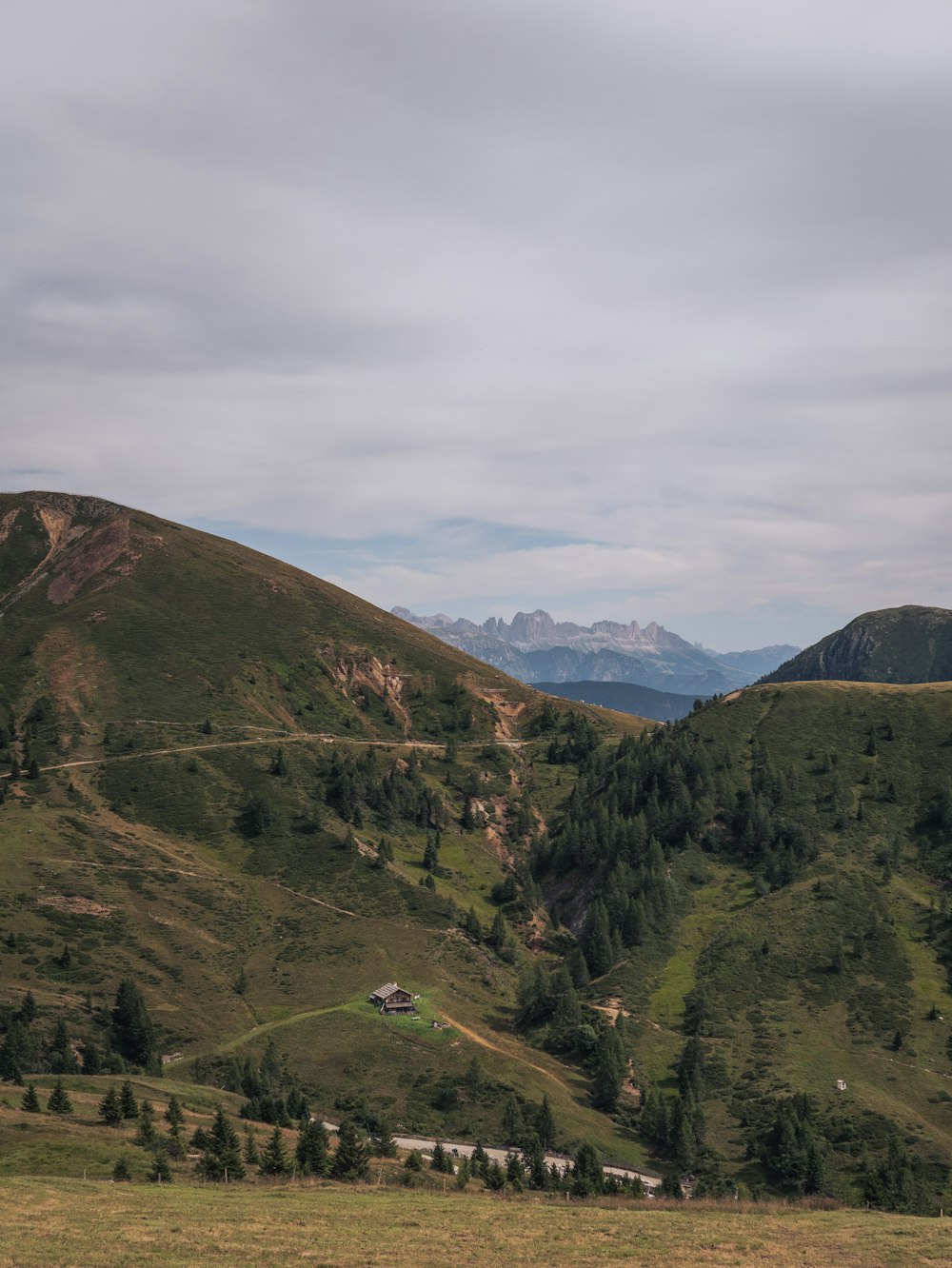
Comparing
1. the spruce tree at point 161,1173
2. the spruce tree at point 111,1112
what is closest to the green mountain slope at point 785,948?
the spruce tree at point 161,1173

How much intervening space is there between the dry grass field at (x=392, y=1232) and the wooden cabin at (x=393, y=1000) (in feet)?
209

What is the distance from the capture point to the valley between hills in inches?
3780

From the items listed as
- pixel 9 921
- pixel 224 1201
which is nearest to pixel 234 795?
pixel 9 921

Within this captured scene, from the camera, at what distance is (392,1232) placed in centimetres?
4634

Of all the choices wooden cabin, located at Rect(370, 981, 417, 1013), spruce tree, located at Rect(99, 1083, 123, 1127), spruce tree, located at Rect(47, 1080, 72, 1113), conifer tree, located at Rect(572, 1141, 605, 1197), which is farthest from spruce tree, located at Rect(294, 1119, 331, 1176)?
wooden cabin, located at Rect(370, 981, 417, 1013)

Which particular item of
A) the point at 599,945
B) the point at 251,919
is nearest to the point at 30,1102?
the point at 251,919

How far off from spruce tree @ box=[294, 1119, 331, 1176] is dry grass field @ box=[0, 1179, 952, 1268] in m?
6.32

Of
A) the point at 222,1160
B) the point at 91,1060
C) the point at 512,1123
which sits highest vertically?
the point at 222,1160

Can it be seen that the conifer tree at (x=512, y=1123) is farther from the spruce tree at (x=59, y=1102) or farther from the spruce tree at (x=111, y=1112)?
the spruce tree at (x=59, y=1102)

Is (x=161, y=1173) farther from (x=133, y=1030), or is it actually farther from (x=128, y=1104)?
(x=133, y=1030)

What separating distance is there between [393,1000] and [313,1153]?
5715 centimetres

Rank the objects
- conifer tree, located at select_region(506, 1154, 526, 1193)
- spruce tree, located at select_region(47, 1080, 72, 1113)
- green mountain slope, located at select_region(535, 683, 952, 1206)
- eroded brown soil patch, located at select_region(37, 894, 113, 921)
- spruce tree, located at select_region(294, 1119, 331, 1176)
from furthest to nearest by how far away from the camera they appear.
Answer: eroded brown soil patch, located at select_region(37, 894, 113, 921)
green mountain slope, located at select_region(535, 683, 952, 1206)
spruce tree, located at select_region(47, 1080, 72, 1113)
conifer tree, located at select_region(506, 1154, 526, 1193)
spruce tree, located at select_region(294, 1119, 331, 1176)

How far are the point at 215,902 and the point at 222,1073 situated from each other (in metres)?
43.0

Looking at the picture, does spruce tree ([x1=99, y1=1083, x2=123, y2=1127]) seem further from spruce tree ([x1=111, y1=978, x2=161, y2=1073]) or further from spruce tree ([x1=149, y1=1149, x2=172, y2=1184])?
spruce tree ([x1=111, y1=978, x2=161, y2=1073])
